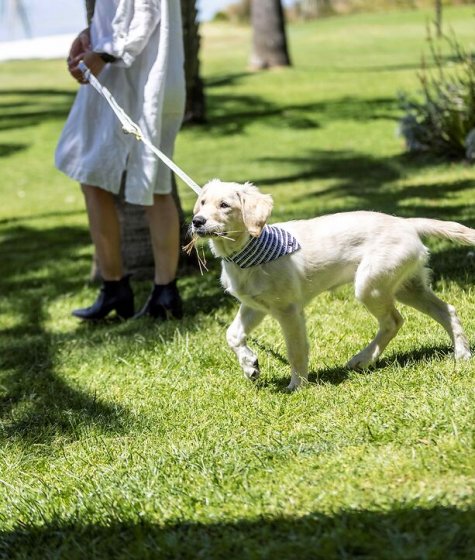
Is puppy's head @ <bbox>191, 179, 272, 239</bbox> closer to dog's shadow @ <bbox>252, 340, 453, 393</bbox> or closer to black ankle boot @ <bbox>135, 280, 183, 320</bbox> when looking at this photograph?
dog's shadow @ <bbox>252, 340, 453, 393</bbox>

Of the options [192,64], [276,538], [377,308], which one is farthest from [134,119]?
[192,64]

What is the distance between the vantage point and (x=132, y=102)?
5.86m

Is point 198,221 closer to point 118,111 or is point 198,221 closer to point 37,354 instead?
point 118,111

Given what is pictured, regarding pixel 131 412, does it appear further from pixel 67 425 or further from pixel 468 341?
pixel 468 341

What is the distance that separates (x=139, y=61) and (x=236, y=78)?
59.2ft

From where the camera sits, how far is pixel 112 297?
6.36m

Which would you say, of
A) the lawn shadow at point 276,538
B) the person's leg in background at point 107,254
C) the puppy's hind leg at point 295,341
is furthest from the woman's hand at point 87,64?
the lawn shadow at point 276,538

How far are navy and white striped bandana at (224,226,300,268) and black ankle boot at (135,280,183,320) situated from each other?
1663mm

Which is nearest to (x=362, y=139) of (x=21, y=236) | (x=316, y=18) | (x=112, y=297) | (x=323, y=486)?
(x=21, y=236)

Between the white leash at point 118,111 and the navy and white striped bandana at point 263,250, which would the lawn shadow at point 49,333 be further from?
the white leash at point 118,111

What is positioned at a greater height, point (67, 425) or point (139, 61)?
point (139, 61)

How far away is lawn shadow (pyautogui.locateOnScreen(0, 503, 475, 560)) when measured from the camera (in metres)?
2.75

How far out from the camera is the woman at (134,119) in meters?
5.64

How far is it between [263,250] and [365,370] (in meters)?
0.74
